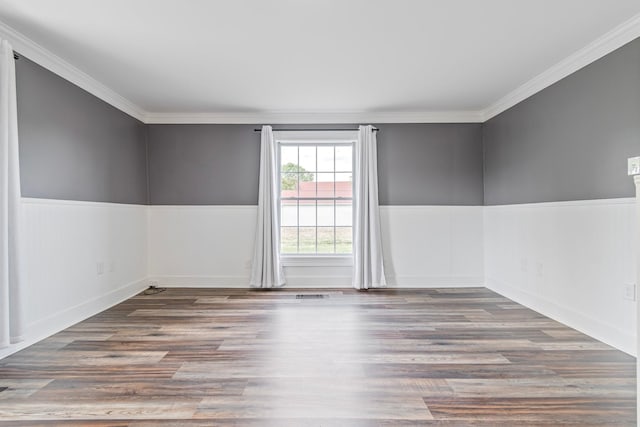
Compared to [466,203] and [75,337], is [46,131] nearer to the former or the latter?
[75,337]

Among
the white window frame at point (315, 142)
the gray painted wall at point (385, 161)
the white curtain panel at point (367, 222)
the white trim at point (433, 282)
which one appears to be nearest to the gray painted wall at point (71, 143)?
the gray painted wall at point (385, 161)

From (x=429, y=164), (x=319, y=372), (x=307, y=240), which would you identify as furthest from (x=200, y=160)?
(x=319, y=372)

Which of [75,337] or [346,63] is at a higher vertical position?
[346,63]

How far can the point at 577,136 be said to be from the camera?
3.01m

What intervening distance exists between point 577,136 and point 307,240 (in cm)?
315

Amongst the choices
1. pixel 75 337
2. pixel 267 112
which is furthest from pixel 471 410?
pixel 267 112

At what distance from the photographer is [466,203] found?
4.68 metres

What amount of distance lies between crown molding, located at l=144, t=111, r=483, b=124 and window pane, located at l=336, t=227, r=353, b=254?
1.45 metres

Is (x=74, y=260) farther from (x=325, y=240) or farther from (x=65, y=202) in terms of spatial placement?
(x=325, y=240)

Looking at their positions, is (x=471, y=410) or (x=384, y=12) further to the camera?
(x=384, y=12)

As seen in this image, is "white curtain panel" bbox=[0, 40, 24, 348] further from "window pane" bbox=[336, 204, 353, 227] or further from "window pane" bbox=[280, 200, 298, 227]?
"window pane" bbox=[336, 204, 353, 227]

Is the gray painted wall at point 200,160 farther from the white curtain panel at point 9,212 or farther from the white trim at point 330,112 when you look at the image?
the white curtain panel at point 9,212

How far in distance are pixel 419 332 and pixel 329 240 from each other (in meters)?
2.09

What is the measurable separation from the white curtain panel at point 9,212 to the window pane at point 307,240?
9.87ft
